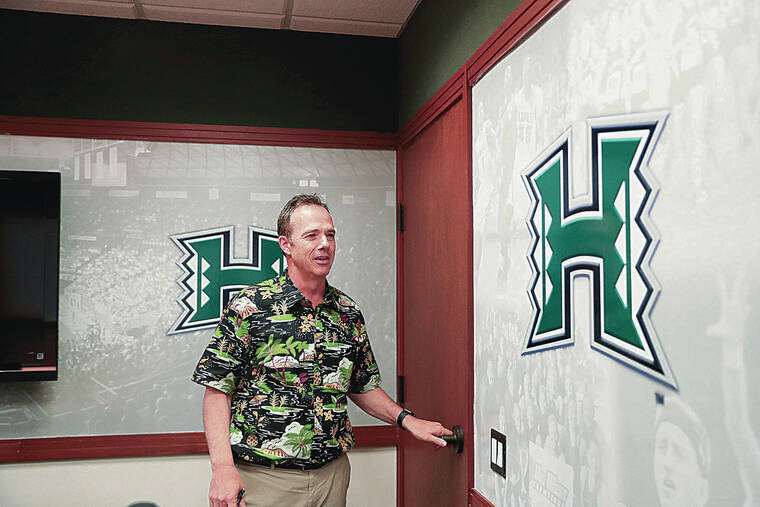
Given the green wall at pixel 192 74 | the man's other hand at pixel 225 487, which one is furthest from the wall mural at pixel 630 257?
the green wall at pixel 192 74

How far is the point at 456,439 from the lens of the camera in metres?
2.04

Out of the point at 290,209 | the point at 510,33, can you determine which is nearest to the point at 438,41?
the point at 510,33

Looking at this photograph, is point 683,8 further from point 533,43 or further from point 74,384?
point 74,384

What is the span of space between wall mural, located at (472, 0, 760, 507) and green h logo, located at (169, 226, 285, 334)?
1.49 meters

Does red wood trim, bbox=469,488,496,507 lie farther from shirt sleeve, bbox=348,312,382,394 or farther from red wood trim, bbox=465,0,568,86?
red wood trim, bbox=465,0,568,86

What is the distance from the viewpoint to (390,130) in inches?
122

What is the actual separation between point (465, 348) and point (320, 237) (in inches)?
23.9

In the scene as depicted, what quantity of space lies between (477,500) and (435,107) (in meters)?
1.42

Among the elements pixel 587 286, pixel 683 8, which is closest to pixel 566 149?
pixel 587 286

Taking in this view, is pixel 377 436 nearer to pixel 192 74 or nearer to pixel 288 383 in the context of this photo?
pixel 288 383

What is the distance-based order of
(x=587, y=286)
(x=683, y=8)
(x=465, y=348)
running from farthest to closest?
(x=465, y=348)
(x=587, y=286)
(x=683, y=8)

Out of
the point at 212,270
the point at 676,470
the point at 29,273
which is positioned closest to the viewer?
the point at 676,470

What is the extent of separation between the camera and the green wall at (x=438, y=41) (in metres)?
1.88

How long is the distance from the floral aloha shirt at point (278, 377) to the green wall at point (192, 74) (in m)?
1.26
